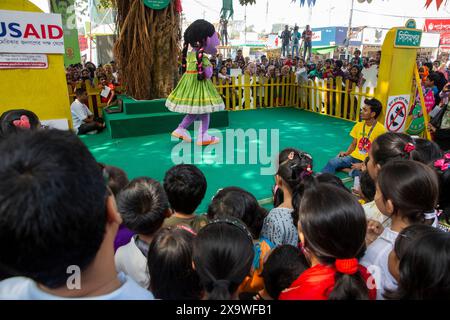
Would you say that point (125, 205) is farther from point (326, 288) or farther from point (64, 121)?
point (64, 121)

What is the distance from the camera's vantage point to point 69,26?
1249 cm

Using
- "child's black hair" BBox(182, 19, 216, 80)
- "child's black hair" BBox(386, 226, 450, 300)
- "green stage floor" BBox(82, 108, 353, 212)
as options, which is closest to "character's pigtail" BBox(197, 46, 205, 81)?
"child's black hair" BBox(182, 19, 216, 80)

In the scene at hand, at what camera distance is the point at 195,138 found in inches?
234

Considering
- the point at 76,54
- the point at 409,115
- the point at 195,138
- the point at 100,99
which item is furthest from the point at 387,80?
the point at 76,54

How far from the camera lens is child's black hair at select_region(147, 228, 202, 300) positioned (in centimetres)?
150

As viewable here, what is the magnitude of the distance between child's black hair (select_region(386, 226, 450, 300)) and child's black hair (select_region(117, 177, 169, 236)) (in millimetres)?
1240

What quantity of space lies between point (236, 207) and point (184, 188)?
15.3 inches

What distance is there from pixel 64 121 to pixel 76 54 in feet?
34.1

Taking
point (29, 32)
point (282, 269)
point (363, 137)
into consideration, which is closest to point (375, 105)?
point (363, 137)

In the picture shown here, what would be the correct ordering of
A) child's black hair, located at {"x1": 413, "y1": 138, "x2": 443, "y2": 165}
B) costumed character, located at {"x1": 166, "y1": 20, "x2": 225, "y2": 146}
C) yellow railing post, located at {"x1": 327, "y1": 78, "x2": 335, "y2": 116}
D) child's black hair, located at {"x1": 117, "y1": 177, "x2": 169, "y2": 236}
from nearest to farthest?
child's black hair, located at {"x1": 117, "y1": 177, "x2": 169, "y2": 236}, child's black hair, located at {"x1": 413, "y1": 138, "x2": 443, "y2": 165}, costumed character, located at {"x1": 166, "y1": 20, "x2": 225, "y2": 146}, yellow railing post, located at {"x1": 327, "y1": 78, "x2": 335, "y2": 116}

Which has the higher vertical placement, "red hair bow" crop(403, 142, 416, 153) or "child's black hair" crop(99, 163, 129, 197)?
"red hair bow" crop(403, 142, 416, 153)

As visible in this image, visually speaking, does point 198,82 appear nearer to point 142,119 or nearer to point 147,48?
point 142,119

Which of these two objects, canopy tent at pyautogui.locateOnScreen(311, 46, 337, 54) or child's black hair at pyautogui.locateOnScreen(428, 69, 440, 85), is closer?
child's black hair at pyautogui.locateOnScreen(428, 69, 440, 85)

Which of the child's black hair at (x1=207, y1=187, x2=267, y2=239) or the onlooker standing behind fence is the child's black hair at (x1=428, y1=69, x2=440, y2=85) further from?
the onlooker standing behind fence
